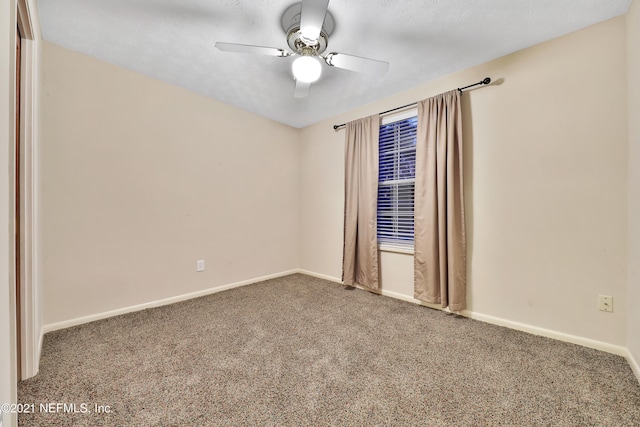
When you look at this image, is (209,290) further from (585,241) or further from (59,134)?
(585,241)

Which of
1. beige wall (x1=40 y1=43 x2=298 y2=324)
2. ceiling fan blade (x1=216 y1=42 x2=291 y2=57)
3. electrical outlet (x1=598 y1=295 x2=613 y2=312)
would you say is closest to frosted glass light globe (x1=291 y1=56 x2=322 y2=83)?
ceiling fan blade (x1=216 y1=42 x2=291 y2=57)

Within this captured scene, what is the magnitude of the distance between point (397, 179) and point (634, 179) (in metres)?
1.71

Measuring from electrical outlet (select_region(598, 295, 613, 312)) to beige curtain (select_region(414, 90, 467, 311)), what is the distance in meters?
0.84

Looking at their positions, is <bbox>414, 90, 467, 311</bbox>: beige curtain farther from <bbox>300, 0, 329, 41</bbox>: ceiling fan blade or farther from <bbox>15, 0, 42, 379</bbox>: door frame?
<bbox>15, 0, 42, 379</bbox>: door frame

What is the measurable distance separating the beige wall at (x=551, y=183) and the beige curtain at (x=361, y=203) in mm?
895

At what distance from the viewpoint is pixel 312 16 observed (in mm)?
1398

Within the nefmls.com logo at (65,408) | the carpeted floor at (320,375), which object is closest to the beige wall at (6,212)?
the nefmls.com logo at (65,408)

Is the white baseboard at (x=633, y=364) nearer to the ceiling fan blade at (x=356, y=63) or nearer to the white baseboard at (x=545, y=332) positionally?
the white baseboard at (x=545, y=332)

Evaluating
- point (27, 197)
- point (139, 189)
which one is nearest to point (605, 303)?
point (27, 197)

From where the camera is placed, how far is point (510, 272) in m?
2.15

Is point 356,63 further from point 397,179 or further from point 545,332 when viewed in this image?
point 545,332

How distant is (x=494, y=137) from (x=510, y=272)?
1.15 m

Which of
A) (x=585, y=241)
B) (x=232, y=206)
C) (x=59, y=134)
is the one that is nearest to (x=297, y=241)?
(x=232, y=206)

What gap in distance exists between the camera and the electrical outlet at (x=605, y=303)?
5.78 feet
